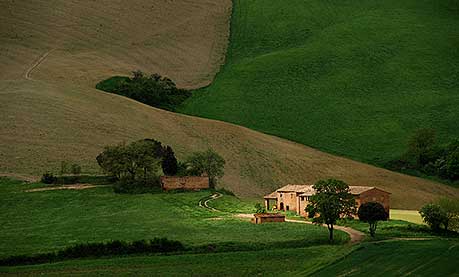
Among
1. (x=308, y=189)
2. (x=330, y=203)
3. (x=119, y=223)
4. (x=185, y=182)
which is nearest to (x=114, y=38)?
(x=185, y=182)

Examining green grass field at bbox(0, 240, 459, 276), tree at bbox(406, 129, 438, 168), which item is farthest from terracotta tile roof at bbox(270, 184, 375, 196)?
tree at bbox(406, 129, 438, 168)

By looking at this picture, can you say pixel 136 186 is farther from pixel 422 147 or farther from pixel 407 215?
pixel 422 147

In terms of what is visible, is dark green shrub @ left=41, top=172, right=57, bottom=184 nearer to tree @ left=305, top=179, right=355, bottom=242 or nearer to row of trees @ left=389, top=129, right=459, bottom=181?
tree @ left=305, top=179, right=355, bottom=242

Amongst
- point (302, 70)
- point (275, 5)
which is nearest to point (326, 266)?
point (302, 70)

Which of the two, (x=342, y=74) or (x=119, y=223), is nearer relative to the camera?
(x=119, y=223)

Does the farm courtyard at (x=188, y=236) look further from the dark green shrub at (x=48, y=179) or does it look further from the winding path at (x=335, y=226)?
the dark green shrub at (x=48, y=179)

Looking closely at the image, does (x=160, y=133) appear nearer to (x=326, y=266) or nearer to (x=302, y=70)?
(x=302, y=70)

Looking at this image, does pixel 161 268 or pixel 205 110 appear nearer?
pixel 161 268
